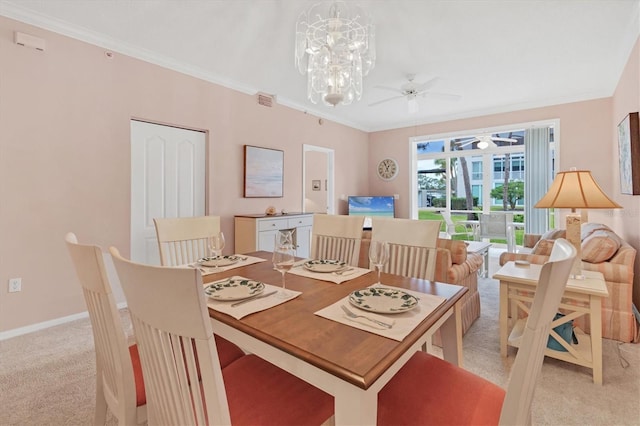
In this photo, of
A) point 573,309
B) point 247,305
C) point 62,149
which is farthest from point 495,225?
point 62,149

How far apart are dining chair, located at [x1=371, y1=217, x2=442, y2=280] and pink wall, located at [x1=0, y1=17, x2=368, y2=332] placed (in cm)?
276

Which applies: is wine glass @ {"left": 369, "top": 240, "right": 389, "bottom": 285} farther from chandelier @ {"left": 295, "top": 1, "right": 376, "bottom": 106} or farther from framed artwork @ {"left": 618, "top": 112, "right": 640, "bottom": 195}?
Answer: framed artwork @ {"left": 618, "top": 112, "right": 640, "bottom": 195}

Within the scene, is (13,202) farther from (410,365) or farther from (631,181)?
(631,181)

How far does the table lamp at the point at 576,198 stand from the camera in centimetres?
206

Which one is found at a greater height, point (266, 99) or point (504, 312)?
point (266, 99)

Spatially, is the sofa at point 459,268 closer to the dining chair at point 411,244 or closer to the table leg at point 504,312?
the table leg at point 504,312

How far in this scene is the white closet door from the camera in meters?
3.32

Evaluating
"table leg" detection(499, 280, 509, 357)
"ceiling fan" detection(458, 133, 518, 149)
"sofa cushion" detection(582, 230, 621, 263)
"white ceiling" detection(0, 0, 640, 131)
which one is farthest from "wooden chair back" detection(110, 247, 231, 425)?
"ceiling fan" detection(458, 133, 518, 149)

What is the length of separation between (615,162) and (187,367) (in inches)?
221

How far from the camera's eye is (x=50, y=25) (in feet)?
8.88

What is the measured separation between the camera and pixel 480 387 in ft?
3.61

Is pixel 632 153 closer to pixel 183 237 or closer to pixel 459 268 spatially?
pixel 459 268

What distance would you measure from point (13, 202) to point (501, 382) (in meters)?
3.90

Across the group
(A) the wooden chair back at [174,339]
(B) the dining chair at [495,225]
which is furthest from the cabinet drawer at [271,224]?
(B) the dining chair at [495,225]
